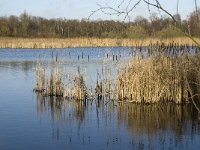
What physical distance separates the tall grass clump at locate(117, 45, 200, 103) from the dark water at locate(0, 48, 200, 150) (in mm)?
318

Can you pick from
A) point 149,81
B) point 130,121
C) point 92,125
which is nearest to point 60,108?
point 92,125

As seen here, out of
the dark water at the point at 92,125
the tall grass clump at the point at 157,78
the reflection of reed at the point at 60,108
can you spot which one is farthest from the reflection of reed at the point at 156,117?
the reflection of reed at the point at 60,108

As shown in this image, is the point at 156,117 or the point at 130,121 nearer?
the point at 130,121

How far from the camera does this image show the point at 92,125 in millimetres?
7160

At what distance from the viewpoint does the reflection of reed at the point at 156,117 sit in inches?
267

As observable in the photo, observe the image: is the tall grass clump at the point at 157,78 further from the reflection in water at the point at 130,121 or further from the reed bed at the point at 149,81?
the reflection in water at the point at 130,121

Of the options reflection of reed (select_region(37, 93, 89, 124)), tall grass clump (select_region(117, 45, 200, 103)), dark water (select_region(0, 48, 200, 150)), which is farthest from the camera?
tall grass clump (select_region(117, 45, 200, 103))

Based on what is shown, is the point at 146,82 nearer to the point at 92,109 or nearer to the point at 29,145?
the point at 92,109

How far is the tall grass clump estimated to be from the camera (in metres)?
8.82

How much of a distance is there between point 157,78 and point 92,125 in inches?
96.2

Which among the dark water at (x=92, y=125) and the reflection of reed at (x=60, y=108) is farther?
the reflection of reed at (x=60, y=108)

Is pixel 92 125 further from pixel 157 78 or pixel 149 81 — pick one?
pixel 157 78

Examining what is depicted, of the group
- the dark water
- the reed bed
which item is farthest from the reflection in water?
the reed bed

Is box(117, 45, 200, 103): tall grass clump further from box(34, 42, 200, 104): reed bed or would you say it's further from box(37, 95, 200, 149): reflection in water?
box(37, 95, 200, 149): reflection in water
